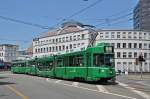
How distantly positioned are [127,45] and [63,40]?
812 inches

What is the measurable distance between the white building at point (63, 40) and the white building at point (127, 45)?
6145mm

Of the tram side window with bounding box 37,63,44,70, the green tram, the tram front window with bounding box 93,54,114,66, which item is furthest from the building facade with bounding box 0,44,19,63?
the tram front window with bounding box 93,54,114,66

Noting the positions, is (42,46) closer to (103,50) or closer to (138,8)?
(138,8)

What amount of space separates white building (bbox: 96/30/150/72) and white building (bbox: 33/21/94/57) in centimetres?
615

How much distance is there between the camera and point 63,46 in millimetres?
127125

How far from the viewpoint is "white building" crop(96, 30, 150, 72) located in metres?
121

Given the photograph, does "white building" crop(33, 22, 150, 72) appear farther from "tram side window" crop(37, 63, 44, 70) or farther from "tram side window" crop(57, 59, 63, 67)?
"tram side window" crop(57, 59, 63, 67)

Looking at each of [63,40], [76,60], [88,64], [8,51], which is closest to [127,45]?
[63,40]

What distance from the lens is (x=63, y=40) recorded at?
12825cm

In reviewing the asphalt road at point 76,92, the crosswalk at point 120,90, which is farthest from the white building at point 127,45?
the asphalt road at point 76,92

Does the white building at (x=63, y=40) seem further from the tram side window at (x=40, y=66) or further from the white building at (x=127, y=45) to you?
the tram side window at (x=40, y=66)

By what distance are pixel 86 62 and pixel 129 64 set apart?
9204cm

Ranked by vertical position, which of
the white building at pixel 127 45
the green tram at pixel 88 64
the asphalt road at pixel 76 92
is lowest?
the asphalt road at pixel 76 92

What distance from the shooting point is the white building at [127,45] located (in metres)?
121
